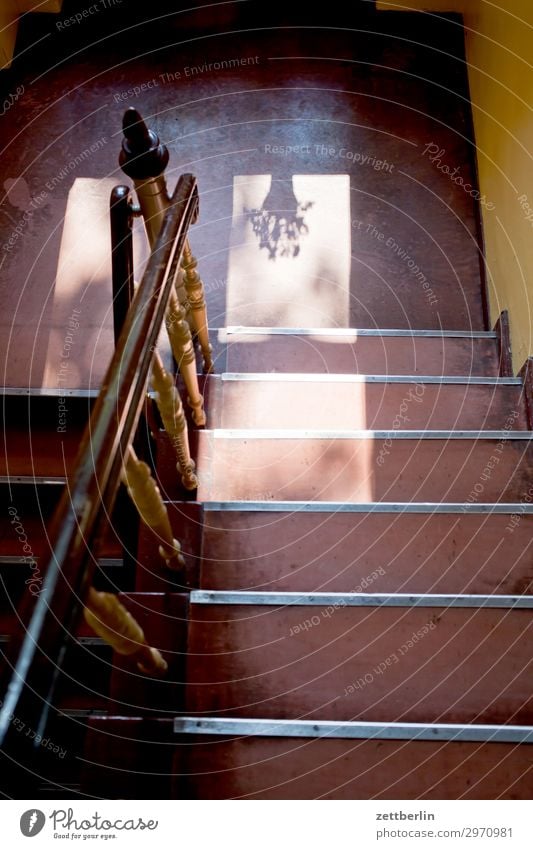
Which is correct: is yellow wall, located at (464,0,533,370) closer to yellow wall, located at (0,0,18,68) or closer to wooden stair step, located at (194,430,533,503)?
wooden stair step, located at (194,430,533,503)

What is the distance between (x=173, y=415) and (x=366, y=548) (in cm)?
60

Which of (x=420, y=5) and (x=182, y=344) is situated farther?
(x=420, y=5)

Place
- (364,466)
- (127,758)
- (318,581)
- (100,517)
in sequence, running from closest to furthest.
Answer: (100,517) → (127,758) → (318,581) → (364,466)

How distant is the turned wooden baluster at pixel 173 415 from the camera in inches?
57.1

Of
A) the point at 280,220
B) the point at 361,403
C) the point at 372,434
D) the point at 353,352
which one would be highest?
the point at 280,220

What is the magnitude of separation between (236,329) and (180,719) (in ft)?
4.98

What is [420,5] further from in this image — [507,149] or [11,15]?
[11,15]

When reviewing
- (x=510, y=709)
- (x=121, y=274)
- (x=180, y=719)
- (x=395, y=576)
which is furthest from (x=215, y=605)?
(x=121, y=274)

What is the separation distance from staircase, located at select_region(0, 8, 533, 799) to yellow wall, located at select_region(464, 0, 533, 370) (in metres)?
0.22

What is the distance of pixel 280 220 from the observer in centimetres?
329

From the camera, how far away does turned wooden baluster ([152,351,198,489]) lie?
145 cm

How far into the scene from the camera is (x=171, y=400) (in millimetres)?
1521

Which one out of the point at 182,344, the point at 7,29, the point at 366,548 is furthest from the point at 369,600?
the point at 7,29
